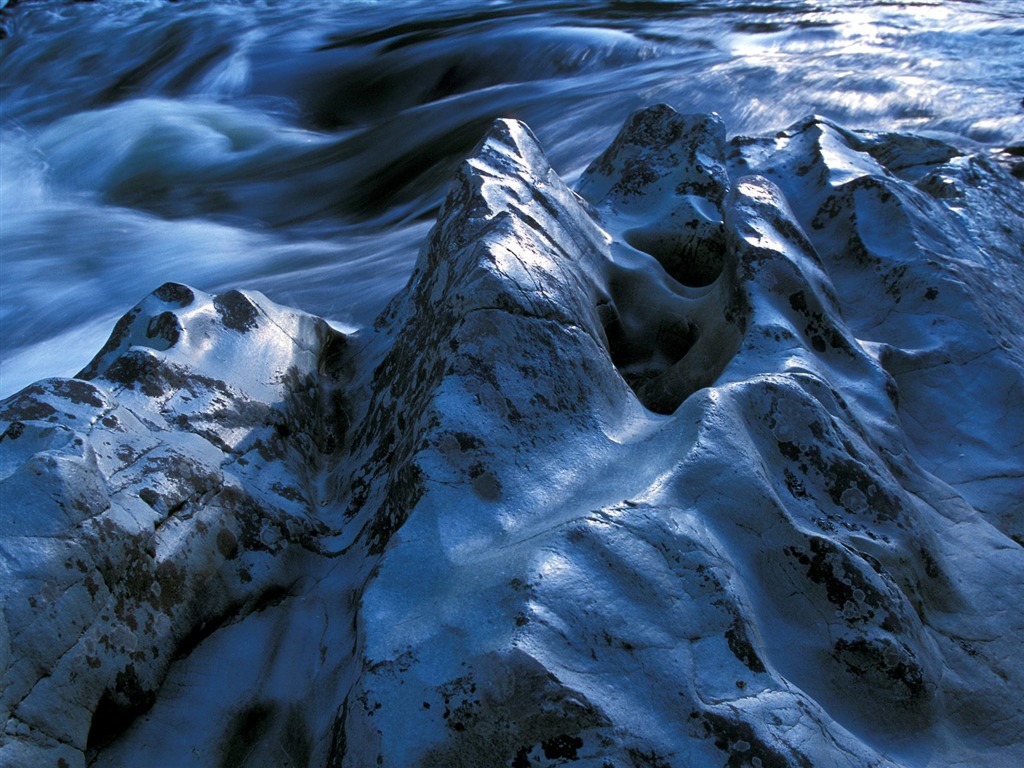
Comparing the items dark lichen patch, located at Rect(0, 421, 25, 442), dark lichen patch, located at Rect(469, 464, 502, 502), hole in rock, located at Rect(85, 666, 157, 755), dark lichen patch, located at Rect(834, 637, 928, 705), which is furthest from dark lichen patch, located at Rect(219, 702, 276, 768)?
dark lichen patch, located at Rect(834, 637, 928, 705)

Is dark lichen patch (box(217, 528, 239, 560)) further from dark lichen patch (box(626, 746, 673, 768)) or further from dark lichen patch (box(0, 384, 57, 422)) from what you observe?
dark lichen patch (box(626, 746, 673, 768))

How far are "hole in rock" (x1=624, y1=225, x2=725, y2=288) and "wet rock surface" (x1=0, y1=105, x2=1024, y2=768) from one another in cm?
28

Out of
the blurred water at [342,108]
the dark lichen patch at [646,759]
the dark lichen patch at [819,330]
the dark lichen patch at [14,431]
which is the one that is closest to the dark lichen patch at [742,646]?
the dark lichen patch at [646,759]

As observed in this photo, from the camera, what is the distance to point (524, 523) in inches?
67.1

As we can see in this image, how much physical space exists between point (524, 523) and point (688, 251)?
160 centimetres

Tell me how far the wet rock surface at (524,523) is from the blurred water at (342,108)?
2.05 meters

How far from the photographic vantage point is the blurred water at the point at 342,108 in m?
5.43

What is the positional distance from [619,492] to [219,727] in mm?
831

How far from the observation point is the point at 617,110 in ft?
22.7

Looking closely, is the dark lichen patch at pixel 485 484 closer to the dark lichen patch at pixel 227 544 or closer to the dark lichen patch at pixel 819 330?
the dark lichen patch at pixel 227 544

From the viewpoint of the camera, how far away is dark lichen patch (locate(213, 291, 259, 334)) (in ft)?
7.76

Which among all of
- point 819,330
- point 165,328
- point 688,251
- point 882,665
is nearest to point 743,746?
point 882,665

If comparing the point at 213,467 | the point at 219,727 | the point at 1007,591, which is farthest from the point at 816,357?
the point at 219,727

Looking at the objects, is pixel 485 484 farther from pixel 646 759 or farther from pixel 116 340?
pixel 116 340
